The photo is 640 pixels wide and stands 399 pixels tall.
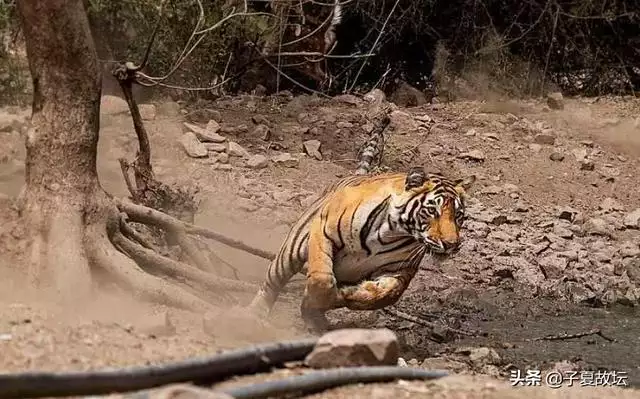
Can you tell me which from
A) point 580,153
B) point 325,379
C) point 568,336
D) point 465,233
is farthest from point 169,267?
point 580,153

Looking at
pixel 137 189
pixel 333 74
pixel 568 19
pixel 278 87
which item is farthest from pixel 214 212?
pixel 568 19

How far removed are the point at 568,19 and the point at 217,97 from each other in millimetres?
5142

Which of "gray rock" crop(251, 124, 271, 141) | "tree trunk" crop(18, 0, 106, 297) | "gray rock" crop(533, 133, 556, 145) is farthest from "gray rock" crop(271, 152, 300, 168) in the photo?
"tree trunk" crop(18, 0, 106, 297)

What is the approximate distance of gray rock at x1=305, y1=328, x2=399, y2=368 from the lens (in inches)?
155

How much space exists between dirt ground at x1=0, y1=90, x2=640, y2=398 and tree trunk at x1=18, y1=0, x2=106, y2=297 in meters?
0.19

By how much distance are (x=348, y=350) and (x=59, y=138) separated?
2.59m

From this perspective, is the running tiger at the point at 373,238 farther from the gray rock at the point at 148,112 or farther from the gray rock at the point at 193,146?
the gray rock at the point at 148,112

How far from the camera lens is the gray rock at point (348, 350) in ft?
12.9

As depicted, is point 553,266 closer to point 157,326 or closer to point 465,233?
point 465,233

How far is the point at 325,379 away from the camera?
370 cm

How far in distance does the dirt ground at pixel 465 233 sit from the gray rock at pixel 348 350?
16cm

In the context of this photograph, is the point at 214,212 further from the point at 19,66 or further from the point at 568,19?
the point at 568,19

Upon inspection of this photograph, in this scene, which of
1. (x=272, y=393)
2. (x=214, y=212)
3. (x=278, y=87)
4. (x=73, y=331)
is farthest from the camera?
(x=278, y=87)

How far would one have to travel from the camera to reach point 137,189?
25.5 ft
